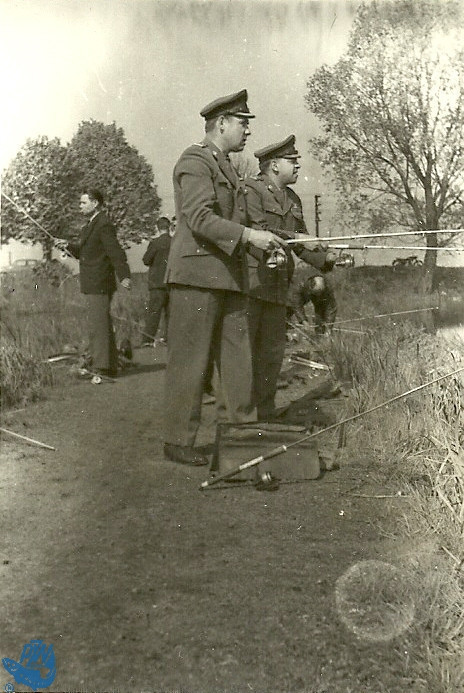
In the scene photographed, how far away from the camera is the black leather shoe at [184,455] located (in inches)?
128

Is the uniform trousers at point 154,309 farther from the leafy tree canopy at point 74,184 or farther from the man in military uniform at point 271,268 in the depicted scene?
the man in military uniform at point 271,268

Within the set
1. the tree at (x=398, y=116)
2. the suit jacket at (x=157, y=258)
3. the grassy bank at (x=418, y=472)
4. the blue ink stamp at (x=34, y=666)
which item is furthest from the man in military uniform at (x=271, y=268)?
the suit jacket at (x=157, y=258)

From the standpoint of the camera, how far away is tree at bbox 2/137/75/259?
140 inches

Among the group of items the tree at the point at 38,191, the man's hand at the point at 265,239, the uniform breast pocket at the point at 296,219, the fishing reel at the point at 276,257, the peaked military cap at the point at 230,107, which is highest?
the peaked military cap at the point at 230,107

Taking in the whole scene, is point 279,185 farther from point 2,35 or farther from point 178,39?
point 2,35

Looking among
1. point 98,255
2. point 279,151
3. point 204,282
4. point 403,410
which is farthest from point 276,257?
point 98,255

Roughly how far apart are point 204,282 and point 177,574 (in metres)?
1.38

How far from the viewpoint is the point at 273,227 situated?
407 cm

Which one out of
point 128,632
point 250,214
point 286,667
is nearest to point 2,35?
point 250,214

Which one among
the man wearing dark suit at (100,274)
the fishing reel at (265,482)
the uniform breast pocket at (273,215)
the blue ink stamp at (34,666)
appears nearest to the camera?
the blue ink stamp at (34,666)

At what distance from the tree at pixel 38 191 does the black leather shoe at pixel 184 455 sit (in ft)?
4.14

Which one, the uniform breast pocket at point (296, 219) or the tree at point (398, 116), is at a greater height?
the tree at point (398, 116)

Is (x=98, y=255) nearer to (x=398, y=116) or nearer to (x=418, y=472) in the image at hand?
(x=398, y=116)

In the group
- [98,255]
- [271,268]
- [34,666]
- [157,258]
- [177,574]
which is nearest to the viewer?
[34,666]
